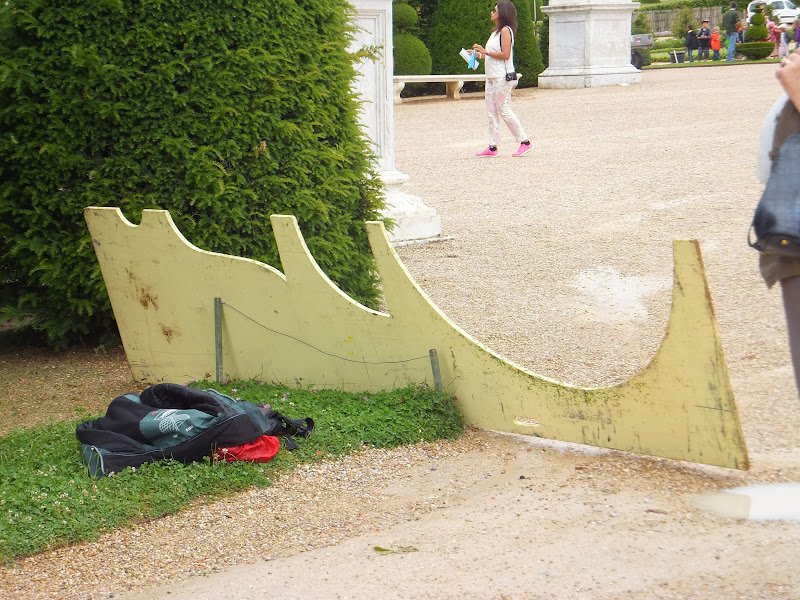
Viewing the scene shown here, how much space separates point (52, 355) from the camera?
555 cm

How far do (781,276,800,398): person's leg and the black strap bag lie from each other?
12 cm

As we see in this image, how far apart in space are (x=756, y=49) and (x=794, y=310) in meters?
28.3

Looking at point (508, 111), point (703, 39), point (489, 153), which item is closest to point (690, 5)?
point (703, 39)

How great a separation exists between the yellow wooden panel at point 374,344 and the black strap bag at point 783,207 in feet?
1.94

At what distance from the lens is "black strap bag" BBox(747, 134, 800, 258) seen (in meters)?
2.44

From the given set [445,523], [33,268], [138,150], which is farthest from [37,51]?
[445,523]

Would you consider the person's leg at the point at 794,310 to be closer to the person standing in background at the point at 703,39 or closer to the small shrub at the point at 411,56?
the small shrub at the point at 411,56

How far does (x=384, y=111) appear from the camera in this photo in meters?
7.43

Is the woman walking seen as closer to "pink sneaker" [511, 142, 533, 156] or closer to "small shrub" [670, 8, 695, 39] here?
"pink sneaker" [511, 142, 533, 156]

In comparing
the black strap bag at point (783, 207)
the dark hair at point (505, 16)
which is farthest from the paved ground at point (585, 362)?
the dark hair at point (505, 16)

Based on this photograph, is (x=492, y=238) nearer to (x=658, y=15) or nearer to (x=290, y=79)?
(x=290, y=79)

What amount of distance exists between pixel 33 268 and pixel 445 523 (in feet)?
9.64

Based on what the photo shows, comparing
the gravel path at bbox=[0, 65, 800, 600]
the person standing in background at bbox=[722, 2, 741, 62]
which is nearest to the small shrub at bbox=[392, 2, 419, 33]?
the person standing in background at bbox=[722, 2, 741, 62]

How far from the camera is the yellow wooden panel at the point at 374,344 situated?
3203 mm
